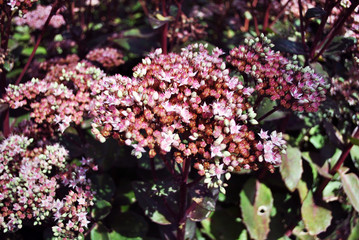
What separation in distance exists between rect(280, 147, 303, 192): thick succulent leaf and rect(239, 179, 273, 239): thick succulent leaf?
22cm

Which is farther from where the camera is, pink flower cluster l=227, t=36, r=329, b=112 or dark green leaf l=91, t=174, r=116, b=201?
dark green leaf l=91, t=174, r=116, b=201

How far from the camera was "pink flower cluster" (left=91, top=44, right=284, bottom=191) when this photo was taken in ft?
4.10

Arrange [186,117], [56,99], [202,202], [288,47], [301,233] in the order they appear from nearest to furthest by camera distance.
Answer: [186,117] < [202,202] < [56,99] < [288,47] < [301,233]

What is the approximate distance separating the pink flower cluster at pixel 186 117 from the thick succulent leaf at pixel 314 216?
2.55 feet

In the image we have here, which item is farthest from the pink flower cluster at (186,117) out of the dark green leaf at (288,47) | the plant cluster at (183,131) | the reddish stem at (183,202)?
the dark green leaf at (288,47)

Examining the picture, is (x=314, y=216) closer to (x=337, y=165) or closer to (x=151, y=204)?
(x=337, y=165)

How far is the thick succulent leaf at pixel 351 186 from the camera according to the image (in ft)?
6.07

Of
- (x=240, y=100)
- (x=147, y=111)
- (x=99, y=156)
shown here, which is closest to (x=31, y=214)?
(x=99, y=156)

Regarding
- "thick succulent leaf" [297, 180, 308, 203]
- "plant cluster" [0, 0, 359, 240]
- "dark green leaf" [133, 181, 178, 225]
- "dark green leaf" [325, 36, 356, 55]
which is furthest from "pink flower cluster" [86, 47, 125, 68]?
"thick succulent leaf" [297, 180, 308, 203]

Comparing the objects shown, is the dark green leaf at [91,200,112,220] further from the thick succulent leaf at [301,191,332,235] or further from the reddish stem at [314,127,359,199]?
the reddish stem at [314,127,359,199]

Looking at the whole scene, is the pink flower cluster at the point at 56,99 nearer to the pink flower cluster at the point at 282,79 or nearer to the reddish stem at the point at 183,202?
the reddish stem at the point at 183,202

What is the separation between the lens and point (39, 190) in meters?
1.51

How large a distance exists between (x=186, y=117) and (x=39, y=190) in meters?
0.76

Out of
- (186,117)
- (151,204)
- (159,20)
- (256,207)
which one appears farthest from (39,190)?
(256,207)
